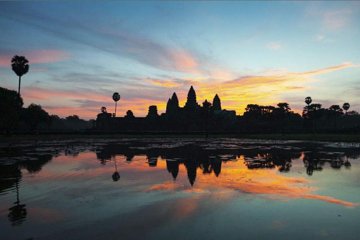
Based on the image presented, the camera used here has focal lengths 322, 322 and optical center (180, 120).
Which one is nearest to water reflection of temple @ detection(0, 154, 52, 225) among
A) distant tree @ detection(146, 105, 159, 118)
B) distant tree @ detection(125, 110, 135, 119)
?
distant tree @ detection(125, 110, 135, 119)

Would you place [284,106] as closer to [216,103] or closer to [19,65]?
[216,103]

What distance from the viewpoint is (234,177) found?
60.2 ft

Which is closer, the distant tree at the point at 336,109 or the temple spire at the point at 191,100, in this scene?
the distant tree at the point at 336,109

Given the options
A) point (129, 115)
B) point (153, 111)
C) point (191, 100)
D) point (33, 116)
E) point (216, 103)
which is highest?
point (216, 103)

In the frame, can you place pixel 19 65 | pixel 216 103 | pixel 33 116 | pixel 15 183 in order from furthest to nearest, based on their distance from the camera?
pixel 216 103
pixel 33 116
pixel 19 65
pixel 15 183

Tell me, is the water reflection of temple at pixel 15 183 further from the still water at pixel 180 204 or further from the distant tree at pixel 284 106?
the distant tree at pixel 284 106

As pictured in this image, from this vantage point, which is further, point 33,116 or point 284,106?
point 284,106

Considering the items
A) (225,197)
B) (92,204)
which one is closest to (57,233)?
(92,204)

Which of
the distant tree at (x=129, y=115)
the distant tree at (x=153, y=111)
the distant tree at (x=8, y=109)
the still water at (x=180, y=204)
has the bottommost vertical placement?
the still water at (x=180, y=204)

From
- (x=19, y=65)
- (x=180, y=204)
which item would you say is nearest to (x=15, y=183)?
(x=180, y=204)

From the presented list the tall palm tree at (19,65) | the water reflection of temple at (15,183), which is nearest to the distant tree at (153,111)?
the tall palm tree at (19,65)

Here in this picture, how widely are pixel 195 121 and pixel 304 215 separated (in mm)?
125713

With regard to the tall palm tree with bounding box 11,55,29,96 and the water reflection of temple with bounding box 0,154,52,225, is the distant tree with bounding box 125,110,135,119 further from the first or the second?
the water reflection of temple with bounding box 0,154,52,225

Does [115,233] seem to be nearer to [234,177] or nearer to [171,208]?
[171,208]
